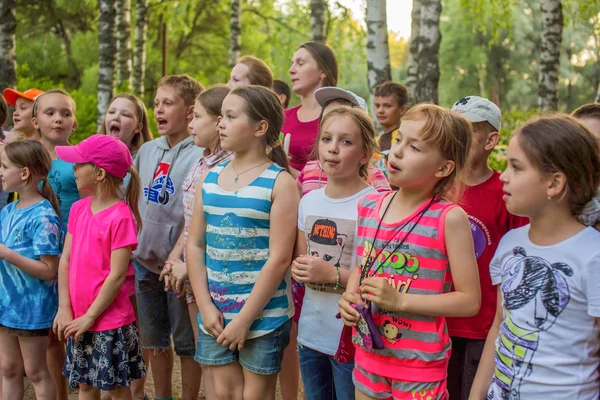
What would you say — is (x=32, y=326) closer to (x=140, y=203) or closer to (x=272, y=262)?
(x=140, y=203)

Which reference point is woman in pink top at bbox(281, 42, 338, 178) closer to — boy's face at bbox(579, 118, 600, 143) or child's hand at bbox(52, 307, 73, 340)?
child's hand at bbox(52, 307, 73, 340)

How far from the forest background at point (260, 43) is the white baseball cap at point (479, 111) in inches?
206

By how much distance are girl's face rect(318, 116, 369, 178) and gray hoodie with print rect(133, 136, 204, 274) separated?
1.28 meters

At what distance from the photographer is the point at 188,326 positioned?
13.9ft

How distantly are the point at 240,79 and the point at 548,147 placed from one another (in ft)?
8.96

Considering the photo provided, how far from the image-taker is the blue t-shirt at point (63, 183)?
14.6 feet

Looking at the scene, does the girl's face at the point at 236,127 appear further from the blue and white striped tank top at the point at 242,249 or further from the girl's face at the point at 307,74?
the girl's face at the point at 307,74

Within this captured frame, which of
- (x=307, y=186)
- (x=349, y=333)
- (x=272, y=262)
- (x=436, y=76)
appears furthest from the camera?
(x=436, y=76)

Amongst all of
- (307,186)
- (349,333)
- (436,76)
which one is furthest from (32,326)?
(436,76)

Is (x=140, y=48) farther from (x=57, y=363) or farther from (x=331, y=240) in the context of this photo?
(x=331, y=240)

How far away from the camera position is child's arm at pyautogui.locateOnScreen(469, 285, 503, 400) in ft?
8.38

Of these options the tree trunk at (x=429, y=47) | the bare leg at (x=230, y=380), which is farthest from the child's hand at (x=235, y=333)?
the tree trunk at (x=429, y=47)

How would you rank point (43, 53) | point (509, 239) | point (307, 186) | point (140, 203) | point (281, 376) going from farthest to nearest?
point (43, 53)
point (140, 203)
point (281, 376)
point (307, 186)
point (509, 239)

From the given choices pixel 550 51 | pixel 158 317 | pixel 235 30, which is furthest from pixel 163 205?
pixel 235 30
